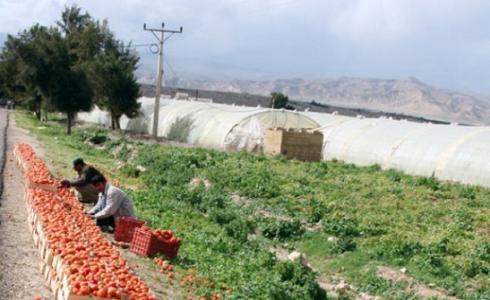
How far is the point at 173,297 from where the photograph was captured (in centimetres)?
930

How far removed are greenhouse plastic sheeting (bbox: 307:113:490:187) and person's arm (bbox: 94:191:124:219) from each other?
15.1m

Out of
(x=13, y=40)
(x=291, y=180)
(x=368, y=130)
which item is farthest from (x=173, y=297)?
(x=13, y=40)

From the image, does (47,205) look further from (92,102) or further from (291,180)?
(92,102)

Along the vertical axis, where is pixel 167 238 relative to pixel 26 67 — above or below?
below

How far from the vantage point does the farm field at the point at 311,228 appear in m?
11.0

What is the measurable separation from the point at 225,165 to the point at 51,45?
2703 centimetres

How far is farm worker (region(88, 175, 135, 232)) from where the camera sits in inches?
492

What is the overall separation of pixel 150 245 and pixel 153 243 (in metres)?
0.06

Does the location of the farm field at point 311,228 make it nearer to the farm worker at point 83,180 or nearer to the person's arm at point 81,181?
the farm worker at point 83,180

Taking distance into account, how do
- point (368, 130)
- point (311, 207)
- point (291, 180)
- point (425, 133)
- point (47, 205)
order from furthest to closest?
point (368, 130) < point (425, 133) < point (291, 180) < point (311, 207) < point (47, 205)

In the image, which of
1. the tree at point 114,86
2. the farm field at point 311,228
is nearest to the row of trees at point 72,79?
the tree at point 114,86

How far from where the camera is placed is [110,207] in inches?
492

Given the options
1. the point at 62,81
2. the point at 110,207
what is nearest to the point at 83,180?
the point at 110,207

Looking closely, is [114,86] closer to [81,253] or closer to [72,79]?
[72,79]
